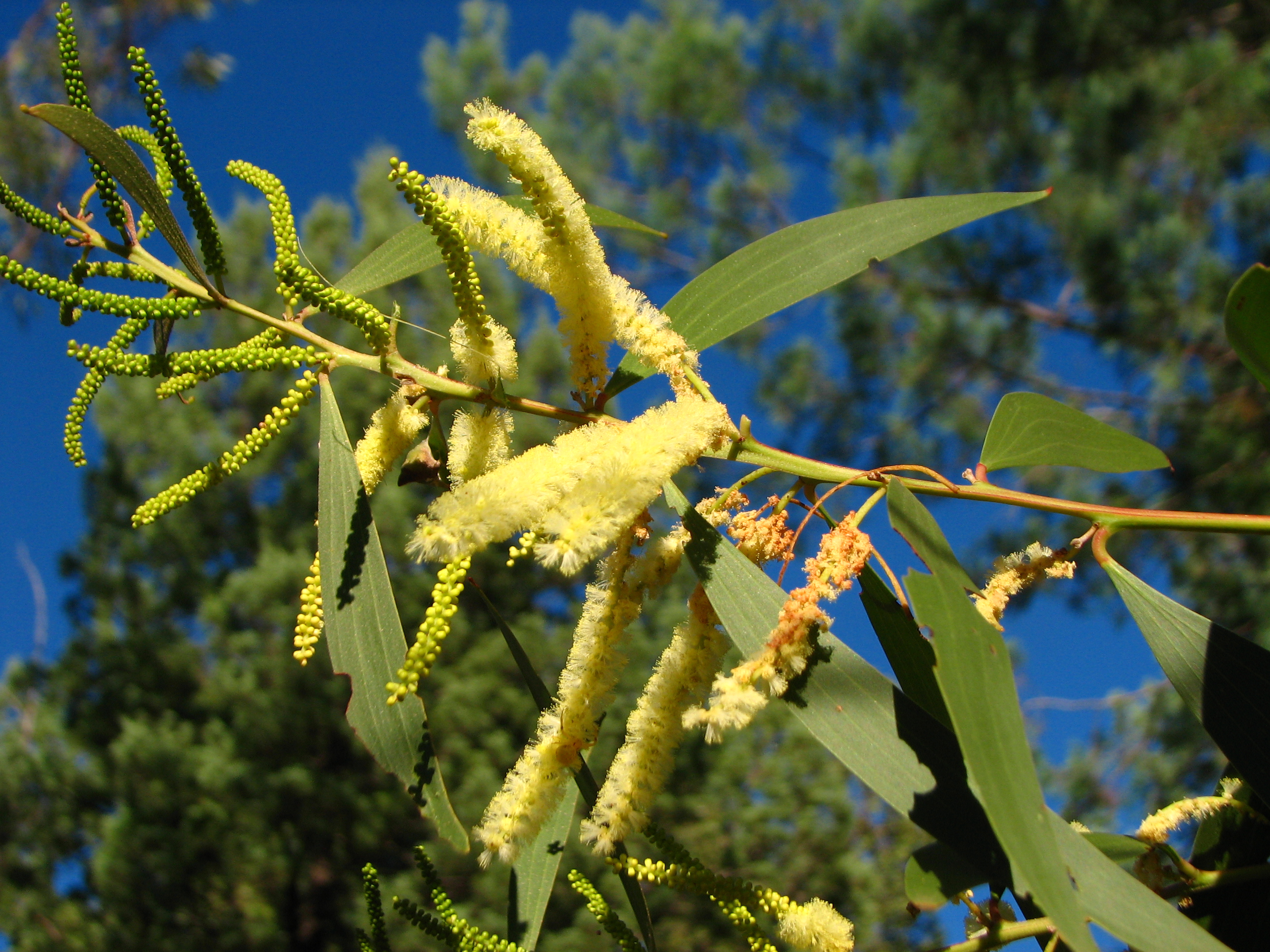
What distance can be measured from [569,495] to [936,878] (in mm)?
636

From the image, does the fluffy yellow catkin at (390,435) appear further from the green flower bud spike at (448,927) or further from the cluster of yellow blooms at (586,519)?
the green flower bud spike at (448,927)

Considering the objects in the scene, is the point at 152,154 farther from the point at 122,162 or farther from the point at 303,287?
the point at 303,287

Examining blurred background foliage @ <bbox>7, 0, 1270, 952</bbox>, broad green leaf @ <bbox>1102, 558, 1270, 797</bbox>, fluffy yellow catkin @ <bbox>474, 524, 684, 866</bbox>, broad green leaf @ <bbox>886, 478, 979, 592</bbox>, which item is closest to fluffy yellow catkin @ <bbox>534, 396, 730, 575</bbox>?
fluffy yellow catkin @ <bbox>474, 524, 684, 866</bbox>

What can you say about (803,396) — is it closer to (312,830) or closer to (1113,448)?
(312,830)

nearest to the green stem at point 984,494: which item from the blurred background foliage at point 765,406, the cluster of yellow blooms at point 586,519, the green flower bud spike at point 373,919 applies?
the cluster of yellow blooms at point 586,519

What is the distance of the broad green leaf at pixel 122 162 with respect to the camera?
0.86m

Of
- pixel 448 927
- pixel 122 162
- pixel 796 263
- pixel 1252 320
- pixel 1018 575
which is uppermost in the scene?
pixel 796 263

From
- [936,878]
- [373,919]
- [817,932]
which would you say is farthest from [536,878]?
[936,878]

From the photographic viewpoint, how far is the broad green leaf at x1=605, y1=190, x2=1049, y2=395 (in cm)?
112

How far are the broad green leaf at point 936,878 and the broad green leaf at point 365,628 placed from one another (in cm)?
57

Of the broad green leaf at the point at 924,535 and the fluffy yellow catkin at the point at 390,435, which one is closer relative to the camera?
the broad green leaf at the point at 924,535

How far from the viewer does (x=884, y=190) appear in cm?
705

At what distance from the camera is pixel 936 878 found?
989 mm

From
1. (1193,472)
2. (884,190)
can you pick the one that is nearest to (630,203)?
(884,190)
